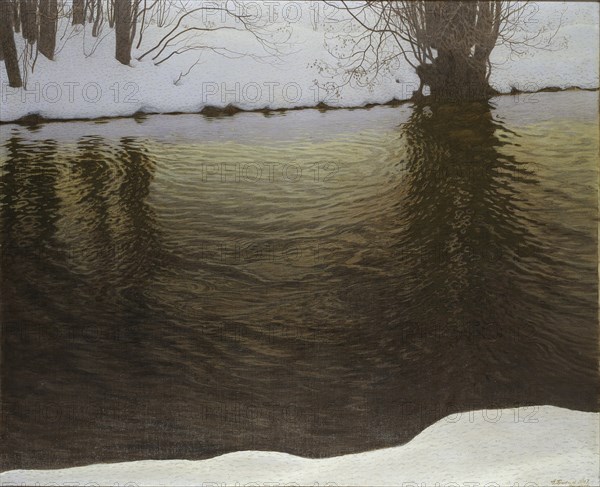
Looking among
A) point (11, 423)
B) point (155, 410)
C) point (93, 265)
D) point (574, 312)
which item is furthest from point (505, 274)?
point (11, 423)

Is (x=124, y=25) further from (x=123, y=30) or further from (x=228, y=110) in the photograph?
(x=228, y=110)

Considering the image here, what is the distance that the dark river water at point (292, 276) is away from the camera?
10.8 feet

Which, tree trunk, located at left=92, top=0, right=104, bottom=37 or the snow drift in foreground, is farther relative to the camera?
tree trunk, located at left=92, top=0, right=104, bottom=37

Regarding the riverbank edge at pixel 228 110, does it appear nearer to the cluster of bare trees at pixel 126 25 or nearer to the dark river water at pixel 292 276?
the dark river water at pixel 292 276

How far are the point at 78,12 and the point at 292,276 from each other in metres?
2.25

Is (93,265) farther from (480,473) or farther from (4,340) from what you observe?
(480,473)

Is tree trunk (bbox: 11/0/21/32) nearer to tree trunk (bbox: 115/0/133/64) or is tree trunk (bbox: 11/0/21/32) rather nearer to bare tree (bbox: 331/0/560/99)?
tree trunk (bbox: 115/0/133/64)

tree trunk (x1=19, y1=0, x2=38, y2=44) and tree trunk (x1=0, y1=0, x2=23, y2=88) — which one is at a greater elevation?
tree trunk (x1=19, y1=0, x2=38, y2=44)

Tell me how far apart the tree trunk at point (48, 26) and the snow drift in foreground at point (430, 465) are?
116 inches

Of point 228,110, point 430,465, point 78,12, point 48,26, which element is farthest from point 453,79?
point 48,26

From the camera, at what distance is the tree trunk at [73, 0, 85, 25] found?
16.3 ft
